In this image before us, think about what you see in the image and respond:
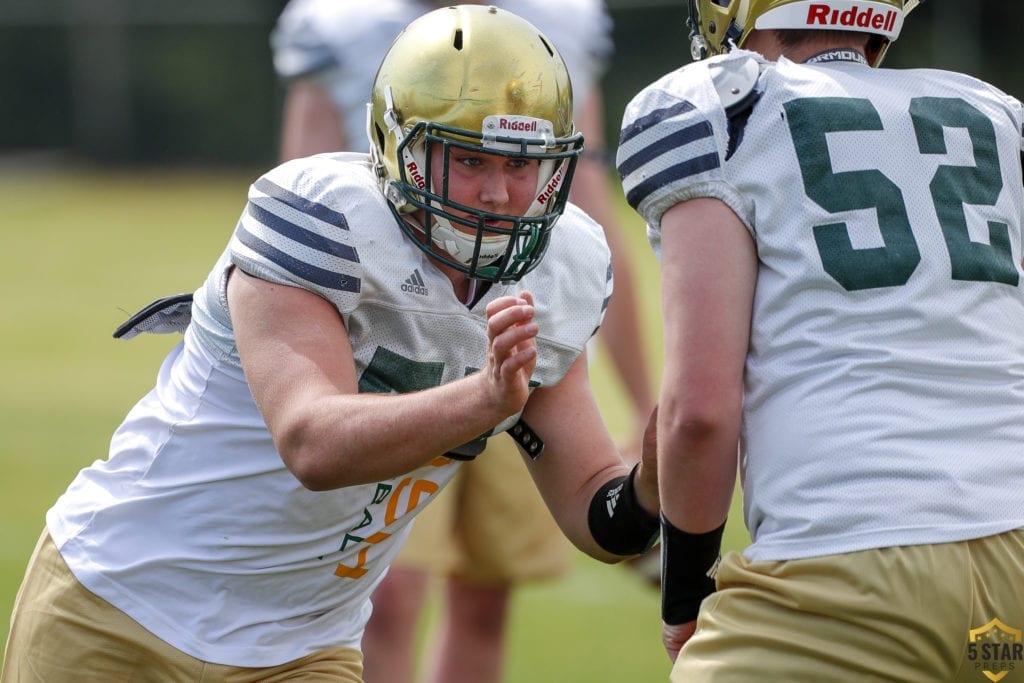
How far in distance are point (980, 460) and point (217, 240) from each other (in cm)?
1461

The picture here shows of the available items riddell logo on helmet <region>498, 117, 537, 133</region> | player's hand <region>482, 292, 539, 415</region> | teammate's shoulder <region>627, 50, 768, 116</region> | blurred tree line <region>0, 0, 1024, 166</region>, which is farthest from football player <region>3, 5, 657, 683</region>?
blurred tree line <region>0, 0, 1024, 166</region>

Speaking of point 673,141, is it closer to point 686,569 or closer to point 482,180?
point 482,180

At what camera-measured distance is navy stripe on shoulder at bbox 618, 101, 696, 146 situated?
2.24m

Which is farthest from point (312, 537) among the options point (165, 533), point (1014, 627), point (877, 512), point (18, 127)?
point (18, 127)

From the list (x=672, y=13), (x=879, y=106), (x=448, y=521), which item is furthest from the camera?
(x=672, y=13)

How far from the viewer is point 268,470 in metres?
2.60

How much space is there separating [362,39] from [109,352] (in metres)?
7.09

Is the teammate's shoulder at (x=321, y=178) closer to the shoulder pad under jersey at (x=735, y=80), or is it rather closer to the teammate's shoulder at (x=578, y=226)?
the teammate's shoulder at (x=578, y=226)

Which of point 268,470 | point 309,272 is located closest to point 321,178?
point 309,272

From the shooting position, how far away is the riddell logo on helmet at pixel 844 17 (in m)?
2.37

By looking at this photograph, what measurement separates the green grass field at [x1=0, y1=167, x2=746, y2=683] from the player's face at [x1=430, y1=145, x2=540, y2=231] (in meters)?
0.79

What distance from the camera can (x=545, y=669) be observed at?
188 inches

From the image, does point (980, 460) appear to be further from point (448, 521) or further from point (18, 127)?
point (18, 127)

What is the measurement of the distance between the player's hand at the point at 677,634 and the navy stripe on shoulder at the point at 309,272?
29.4 inches
